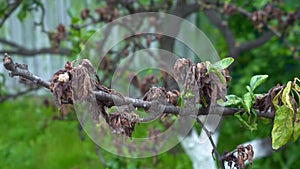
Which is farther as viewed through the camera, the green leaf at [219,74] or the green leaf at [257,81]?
the green leaf at [257,81]

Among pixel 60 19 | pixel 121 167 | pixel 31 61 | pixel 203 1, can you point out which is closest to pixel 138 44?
pixel 203 1

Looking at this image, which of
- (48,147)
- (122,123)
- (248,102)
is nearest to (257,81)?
(248,102)

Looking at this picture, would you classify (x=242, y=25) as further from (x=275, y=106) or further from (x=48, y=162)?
(x=275, y=106)

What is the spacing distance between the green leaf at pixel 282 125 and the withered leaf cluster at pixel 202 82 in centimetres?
9

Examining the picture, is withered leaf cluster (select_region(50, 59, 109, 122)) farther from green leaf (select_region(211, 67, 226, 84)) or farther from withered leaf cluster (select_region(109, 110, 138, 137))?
green leaf (select_region(211, 67, 226, 84))

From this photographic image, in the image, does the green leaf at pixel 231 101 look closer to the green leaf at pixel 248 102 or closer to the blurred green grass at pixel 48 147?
the green leaf at pixel 248 102

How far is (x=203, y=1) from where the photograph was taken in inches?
76.8

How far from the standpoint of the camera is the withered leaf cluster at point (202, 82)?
700 millimetres

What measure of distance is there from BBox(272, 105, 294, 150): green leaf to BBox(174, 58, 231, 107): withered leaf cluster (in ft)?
0.28

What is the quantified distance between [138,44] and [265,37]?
65 cm

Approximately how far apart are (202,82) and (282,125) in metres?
0.13

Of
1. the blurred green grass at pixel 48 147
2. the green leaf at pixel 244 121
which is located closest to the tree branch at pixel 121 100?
the green leaf at pixel 244 121

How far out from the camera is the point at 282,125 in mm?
702

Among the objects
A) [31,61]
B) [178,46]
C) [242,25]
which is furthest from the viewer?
[31,61]
